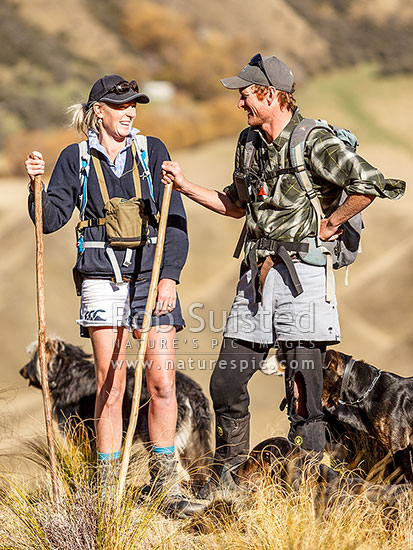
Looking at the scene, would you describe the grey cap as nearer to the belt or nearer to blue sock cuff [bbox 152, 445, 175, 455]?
the belt

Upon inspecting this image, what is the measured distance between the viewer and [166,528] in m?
3.71

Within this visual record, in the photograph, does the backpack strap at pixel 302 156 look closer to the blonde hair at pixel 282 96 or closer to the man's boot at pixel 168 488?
the blonde hair at pixel 282 96

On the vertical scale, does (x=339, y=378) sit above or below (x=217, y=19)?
below

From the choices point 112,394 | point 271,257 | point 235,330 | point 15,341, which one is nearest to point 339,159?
point 271,257

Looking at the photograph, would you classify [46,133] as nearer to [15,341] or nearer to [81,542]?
[15,341]

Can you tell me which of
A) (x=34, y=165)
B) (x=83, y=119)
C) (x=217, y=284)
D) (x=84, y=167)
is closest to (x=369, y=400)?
(x=84, y=167)

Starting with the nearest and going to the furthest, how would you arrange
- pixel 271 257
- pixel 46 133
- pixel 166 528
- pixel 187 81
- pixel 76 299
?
pixel 166 528
pixel 271 257
pixel 76 299
pixel 46 133
pixel 187 81

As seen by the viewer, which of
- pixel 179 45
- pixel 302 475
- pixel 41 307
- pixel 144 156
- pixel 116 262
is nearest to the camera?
pixel 302 475

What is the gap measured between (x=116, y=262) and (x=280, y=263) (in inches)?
35.6

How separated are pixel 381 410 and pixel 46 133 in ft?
69.3

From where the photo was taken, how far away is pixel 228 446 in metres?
4.09

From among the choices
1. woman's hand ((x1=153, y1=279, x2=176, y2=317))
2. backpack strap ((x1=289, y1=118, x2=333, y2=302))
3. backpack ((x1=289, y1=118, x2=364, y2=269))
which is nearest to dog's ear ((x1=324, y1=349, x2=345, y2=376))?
backpack ((x1=289, y1=118, x2=364, y2=269))

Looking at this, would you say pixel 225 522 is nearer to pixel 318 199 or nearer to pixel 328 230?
pixel 328 230

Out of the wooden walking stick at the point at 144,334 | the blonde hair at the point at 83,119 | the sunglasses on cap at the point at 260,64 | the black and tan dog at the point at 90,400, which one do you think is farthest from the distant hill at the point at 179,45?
the wooden walking stick at the point at 144,334
